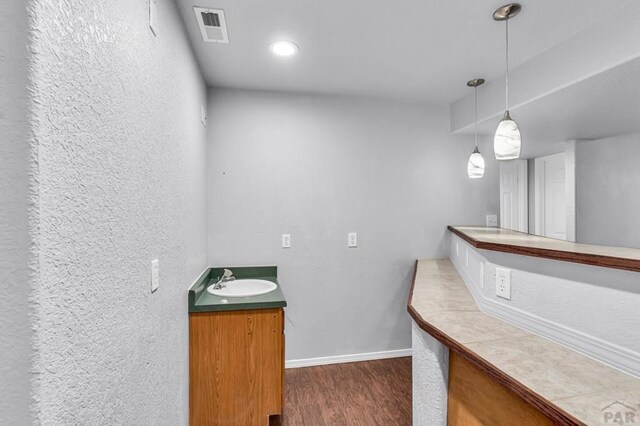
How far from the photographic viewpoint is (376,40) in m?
1.95

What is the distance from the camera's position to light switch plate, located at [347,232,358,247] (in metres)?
2.91

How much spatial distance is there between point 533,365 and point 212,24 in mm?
2184

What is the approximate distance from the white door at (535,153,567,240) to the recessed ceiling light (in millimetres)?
3504

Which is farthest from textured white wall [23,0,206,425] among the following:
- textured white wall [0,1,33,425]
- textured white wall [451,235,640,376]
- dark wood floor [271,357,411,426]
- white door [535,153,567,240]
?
white door [535,153,567,240]

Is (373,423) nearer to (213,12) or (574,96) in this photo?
(574,96)

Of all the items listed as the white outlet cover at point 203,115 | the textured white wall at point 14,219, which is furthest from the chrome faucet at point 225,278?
the textured white wall at point 14,219

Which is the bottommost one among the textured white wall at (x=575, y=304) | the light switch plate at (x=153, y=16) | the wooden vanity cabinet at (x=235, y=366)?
the wooden vanity cabinet at (x=235, y=366)

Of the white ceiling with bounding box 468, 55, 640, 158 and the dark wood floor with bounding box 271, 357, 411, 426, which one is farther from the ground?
the white ceiling with bounding box 468, 55, 640, 158

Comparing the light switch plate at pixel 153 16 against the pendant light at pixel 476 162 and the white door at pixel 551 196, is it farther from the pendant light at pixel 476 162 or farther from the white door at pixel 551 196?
the white door at pixel 551 196

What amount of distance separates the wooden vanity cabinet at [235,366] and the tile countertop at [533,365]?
89 cm

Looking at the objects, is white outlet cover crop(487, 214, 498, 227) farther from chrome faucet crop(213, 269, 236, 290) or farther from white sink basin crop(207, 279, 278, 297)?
chrome faucet crop(213, 269, 236, 290)

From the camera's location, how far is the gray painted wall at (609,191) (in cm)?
299

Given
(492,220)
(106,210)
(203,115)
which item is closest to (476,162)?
(492,220)

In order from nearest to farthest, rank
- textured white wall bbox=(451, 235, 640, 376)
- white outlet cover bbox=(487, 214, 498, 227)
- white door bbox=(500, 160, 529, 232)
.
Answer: textured white wall bbox=(451, 235, 640, 376) → white outlet cover bbox=(487, 214, 498, 227) → white door bbox=(500, 160, 529, 232)
